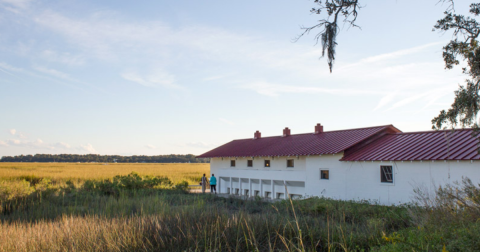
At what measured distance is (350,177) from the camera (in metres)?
20.3

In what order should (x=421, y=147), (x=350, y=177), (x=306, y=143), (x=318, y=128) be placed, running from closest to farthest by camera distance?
(x=421, y=147) → (x=350, y=177) → (x=306, y=143) → (x=318, y=128)

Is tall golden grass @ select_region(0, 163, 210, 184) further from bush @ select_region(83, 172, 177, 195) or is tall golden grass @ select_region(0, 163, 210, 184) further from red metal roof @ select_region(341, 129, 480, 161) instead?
red metal roof @ select_region(341, 129, 480, 161)

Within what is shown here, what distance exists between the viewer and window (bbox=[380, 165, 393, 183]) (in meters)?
18.3

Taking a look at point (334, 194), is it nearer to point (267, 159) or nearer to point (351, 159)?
point (351, 159)

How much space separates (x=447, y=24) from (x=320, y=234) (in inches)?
250

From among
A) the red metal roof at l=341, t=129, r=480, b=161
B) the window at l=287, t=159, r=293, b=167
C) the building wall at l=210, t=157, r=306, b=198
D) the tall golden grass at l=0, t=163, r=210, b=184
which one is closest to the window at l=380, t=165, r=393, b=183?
the red metal roof at l=341, t=129, r=480, b=161

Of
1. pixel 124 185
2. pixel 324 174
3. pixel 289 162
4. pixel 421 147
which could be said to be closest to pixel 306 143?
pixel 289 162

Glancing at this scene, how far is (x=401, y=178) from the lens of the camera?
1767 cm

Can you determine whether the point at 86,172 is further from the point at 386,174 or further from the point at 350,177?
the point at 386,174

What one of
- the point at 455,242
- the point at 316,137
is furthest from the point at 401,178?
the point at 455,242

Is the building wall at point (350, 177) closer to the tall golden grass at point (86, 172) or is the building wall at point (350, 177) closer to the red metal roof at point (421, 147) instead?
the red metal roof at point (421, 147)

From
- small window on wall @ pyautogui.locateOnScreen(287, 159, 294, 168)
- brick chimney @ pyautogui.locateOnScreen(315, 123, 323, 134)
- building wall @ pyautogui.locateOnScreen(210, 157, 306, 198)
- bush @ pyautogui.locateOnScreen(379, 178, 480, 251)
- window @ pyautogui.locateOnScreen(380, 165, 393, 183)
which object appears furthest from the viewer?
brick chimney @ pyautogui.locateOnScreen(315, 123, 323, 134)

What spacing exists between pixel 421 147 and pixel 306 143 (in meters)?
8.71

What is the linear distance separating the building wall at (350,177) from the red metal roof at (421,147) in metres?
0.33
